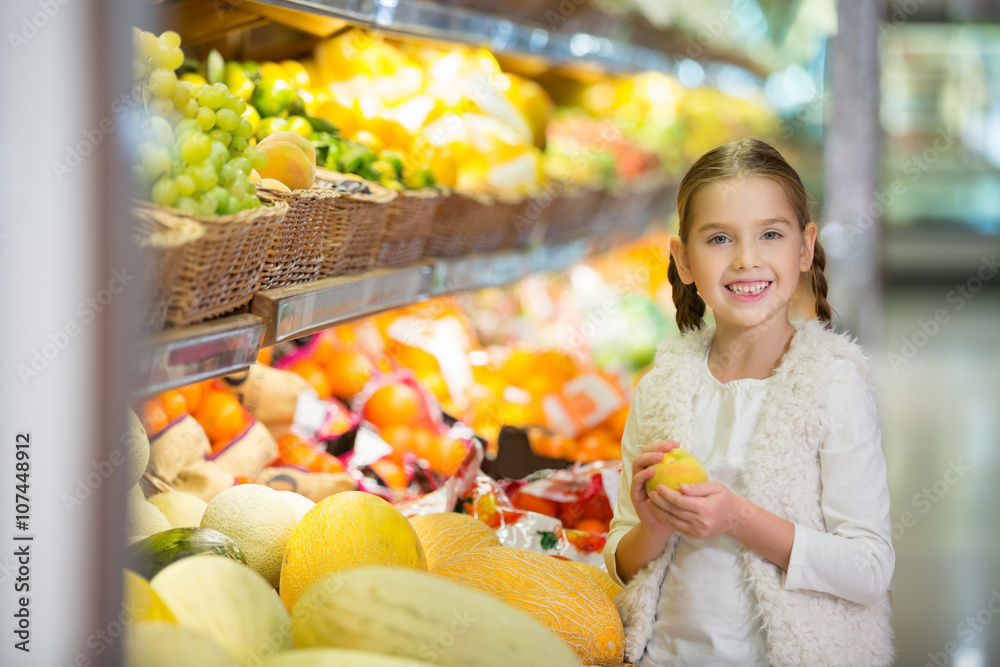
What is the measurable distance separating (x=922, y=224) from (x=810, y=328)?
35.5ft

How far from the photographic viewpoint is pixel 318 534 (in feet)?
4.56

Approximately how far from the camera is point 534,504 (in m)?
2.07

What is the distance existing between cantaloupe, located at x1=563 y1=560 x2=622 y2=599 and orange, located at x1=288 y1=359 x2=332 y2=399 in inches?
40.7

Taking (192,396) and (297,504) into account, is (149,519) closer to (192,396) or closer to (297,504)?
(297,504)

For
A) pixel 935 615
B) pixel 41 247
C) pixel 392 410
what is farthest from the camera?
pixel 935 615

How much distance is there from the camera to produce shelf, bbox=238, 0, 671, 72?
75.7 inches

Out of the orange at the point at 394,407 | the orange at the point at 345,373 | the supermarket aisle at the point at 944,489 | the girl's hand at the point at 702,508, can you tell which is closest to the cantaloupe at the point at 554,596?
the girl's hand at the point at 702,508

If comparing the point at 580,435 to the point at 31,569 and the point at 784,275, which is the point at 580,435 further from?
the point at 31,569

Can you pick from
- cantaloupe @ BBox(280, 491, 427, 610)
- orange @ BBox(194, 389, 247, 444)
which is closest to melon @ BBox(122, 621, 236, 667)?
cantaloupe @ BBox(280, 491, 427, 610)

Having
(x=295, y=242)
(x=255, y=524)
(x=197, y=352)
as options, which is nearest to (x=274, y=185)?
Result: (x=295, y=242)

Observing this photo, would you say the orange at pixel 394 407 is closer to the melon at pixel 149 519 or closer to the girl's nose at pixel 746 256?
the melon at pixel 149 519

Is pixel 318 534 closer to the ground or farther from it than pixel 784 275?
closer to the ground

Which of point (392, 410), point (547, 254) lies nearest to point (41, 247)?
point (392, 410)

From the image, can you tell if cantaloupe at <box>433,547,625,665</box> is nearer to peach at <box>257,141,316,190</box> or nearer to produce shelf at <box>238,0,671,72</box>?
peach at <box>257,141,316,190</box>
